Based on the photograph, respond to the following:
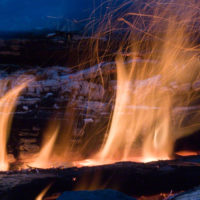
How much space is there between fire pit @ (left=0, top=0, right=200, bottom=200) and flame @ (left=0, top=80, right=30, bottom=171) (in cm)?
1

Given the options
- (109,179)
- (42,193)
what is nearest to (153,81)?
(109,179)

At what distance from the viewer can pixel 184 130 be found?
3734mm

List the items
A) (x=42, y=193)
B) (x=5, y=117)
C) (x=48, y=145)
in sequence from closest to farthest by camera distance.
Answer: (x=42, y=193)
(x=5, y=117)
(x=48, y=145)

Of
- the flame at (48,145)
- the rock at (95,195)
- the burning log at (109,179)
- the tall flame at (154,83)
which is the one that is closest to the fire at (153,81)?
the tall flame at (154,83)

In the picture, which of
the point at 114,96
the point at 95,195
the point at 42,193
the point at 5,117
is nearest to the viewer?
the point at 95,195

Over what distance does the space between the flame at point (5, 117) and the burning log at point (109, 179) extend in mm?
1012

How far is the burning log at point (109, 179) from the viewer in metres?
1.87

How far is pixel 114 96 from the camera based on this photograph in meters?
3.42

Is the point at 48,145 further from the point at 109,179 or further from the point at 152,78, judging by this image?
the point at 152,78

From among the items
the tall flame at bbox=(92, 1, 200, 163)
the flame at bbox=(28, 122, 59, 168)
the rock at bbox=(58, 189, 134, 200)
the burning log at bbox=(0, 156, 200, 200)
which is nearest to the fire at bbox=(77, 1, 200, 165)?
the tall flame at bbox=(92, 1, 200, 163)

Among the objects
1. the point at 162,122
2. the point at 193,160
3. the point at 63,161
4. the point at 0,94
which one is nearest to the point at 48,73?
the point at 0,94

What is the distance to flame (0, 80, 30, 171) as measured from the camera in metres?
2.94

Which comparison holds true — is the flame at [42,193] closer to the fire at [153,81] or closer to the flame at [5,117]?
the flame at [5,117]

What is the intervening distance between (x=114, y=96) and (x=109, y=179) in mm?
1637
